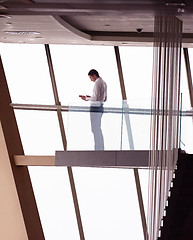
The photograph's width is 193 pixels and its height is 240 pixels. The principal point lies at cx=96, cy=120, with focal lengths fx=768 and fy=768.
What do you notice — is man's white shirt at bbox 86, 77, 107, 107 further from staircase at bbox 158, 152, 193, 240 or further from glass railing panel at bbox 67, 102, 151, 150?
staircase at bbox 158, 152, 193, 240

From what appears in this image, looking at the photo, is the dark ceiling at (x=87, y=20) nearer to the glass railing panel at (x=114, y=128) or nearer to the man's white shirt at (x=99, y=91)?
the man's white shirt at (x=99, y=91)

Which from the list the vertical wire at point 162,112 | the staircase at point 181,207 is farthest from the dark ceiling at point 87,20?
the staircase at point 181,207

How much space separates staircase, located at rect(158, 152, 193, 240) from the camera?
12836 mm

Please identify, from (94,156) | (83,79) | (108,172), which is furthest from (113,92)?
(94,156)

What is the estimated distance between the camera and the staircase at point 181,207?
1284 cm

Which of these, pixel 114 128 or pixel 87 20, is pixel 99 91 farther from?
pixel 87 20

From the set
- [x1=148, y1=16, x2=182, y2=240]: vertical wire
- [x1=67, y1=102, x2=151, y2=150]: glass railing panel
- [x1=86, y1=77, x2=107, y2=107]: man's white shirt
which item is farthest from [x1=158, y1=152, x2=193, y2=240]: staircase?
[x1=86, y1=77, x2=107, y2=107]: man's white shirt

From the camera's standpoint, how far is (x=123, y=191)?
59.6 ft

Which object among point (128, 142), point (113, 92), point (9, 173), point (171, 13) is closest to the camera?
point (171, 13)

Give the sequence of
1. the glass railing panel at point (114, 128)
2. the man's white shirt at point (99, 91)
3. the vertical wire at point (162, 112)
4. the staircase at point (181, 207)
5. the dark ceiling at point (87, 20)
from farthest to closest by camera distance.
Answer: the man's white shirt at point (99, 91) → the glass railing panel at point (114, 128) → the vertical wire at point (162, 112) → the staircase at point (181, 207) → the dark ceiling at point (87, 20)

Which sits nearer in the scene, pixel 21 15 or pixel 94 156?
pixel 21 15

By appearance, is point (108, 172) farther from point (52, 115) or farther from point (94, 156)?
point (94, 156)

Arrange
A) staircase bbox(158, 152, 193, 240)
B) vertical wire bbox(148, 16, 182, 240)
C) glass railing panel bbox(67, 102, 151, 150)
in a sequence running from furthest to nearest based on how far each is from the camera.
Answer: glass railing panel bbox(67, 102, 151, 150)
vertical wire bbox(148, 16, 182, 240)
staircase bbox(158, 152, 193, 240)

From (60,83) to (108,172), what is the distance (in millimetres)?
2397
